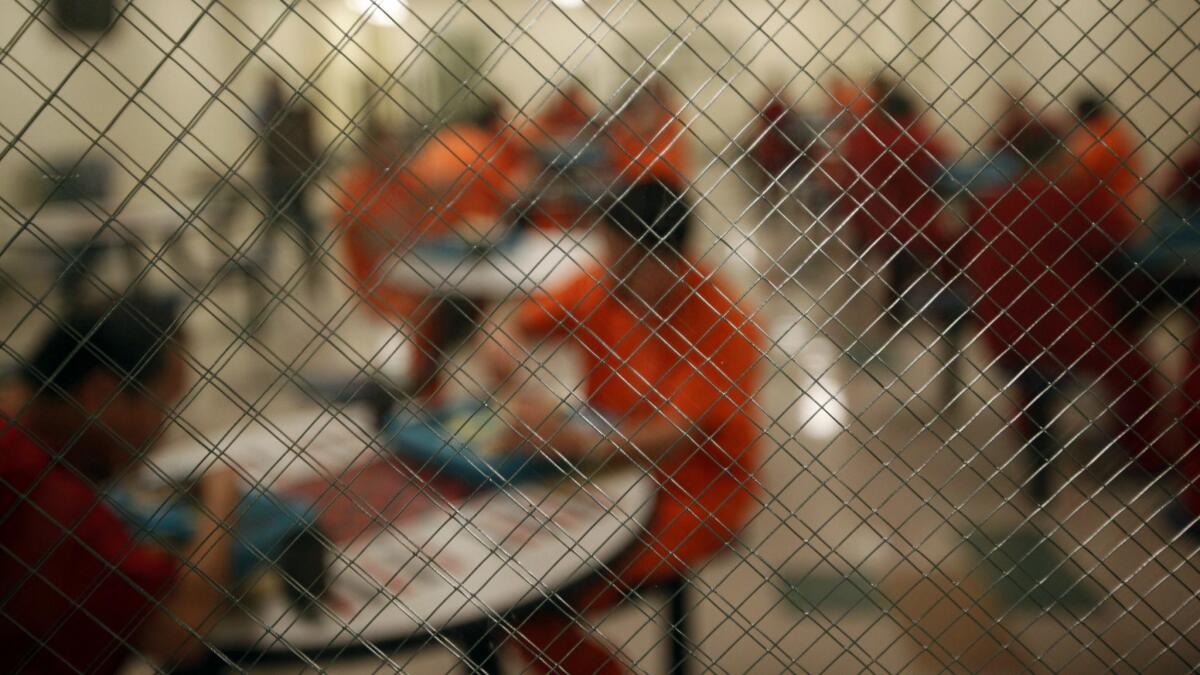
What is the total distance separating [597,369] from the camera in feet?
3.41

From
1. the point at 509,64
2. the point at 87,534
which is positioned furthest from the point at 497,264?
the point at 509,64

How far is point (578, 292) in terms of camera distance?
2002 mm

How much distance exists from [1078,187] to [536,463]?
1738 mm

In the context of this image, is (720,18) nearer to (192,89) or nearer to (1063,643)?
(192,89)

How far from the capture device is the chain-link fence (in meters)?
0.67

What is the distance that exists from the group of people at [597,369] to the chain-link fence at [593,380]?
0.03ft

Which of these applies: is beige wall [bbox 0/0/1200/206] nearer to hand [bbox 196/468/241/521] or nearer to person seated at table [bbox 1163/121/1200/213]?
person seated at table [bbox 1163/121/1200/213]

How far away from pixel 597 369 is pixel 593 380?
2.78 feet

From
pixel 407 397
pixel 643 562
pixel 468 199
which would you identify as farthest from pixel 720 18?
pixel 407 397

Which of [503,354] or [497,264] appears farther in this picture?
[497,264]

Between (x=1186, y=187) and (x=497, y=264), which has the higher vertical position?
(x=1186, y=187)

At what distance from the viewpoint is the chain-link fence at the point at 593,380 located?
67cm

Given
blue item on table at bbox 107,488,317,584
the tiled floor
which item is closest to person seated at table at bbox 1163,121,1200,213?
the tiled floor

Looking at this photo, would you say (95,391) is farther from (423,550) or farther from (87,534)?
(423,550)
